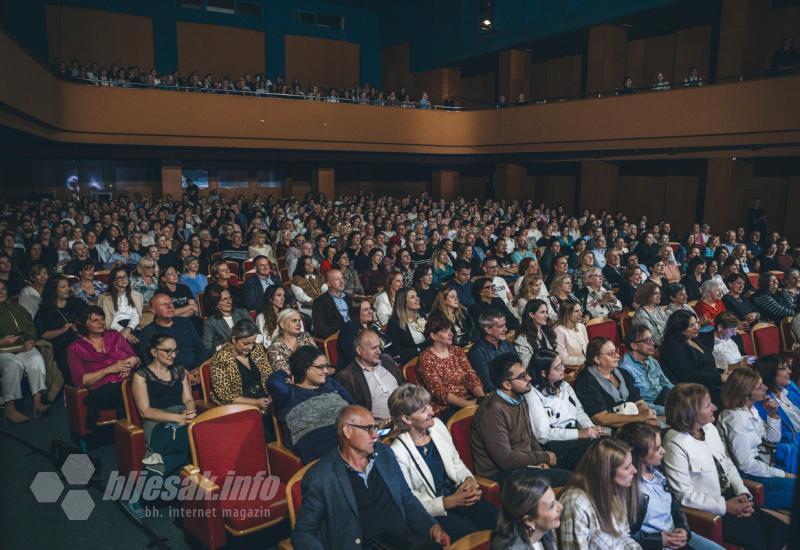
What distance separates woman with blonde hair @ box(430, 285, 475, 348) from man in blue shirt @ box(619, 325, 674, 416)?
55.9 inches

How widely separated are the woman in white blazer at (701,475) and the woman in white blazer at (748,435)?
278 millimetres

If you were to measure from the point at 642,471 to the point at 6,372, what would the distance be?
184 inches

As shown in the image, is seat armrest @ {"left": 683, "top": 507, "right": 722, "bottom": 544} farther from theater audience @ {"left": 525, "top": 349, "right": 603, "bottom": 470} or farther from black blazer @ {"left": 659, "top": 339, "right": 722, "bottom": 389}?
black blazer @ {"left": 659, "top": 339, "right": 722, "bottom": 389}

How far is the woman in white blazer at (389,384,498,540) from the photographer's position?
2.82 metres

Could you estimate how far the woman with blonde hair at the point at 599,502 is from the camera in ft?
7.78

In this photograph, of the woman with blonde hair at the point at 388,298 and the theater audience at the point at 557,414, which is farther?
the woman with blonde hair at the point at 388,298

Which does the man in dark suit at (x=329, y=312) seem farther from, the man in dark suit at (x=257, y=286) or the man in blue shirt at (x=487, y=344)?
the man in blue shirt at (x=487, y=344)

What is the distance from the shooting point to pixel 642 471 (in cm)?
272

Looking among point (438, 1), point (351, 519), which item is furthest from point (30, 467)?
point (438, 1)

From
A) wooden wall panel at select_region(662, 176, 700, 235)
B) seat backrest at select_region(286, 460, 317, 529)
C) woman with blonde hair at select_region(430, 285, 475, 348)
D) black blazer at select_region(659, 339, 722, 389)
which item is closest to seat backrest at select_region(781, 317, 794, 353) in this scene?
black blazer at select_region(659, 339, 722, 389)

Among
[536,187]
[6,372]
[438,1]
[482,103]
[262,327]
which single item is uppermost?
[438,1]

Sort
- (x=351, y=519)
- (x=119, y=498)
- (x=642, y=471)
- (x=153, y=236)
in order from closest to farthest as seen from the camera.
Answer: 1. (x=351, y=519)
2. (x=642, y=471)
3. (x=119, y=498)
4. (x=153, y=236)

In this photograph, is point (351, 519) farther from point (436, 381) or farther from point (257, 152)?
point (257, 152)

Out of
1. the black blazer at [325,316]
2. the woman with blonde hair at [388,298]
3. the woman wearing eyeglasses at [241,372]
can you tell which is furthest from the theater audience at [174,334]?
the woman with blonde hair at [388,298]
